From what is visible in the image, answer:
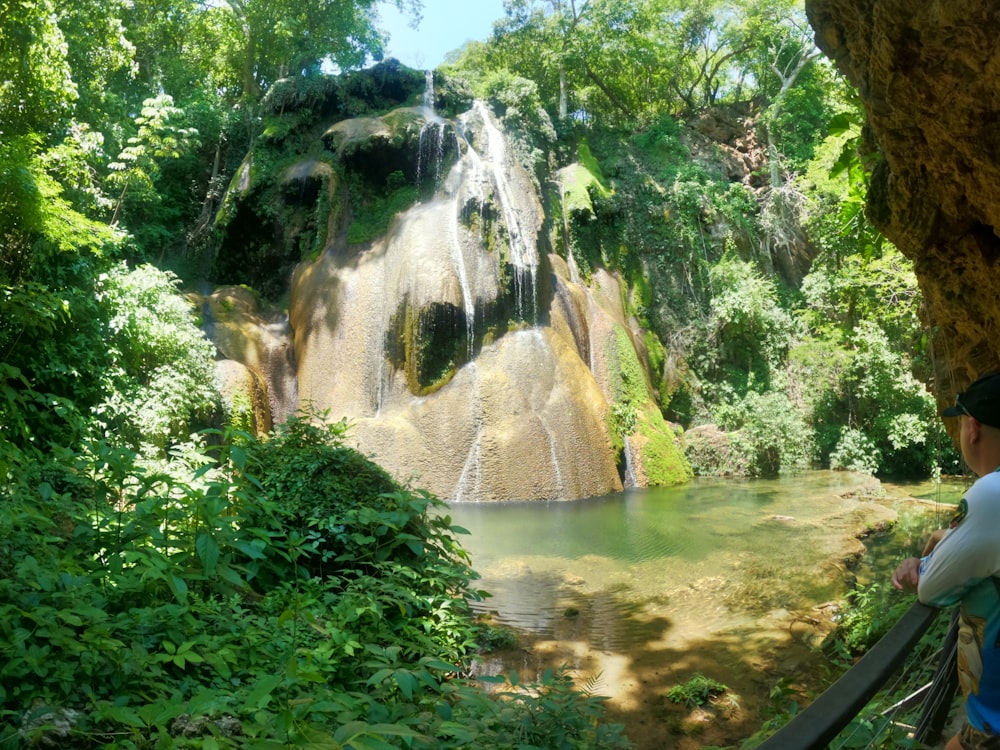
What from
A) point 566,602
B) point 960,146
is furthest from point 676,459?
point 960,146

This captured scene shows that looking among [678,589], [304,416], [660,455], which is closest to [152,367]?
[304,416]

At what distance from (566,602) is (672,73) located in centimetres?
2550

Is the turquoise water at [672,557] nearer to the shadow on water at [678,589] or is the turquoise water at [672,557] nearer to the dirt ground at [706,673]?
the shadow on water at [678,589]

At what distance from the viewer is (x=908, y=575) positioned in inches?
73.7

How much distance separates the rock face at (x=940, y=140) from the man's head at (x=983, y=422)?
1.81 meters

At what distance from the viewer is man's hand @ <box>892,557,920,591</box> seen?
1849 mm

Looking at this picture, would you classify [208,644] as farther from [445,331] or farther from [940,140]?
[445,331]

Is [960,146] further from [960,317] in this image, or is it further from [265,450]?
[265,450]

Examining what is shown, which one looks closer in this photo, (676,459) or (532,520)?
(532,520)

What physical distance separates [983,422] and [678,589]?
6.29m

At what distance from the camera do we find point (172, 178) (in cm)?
2012

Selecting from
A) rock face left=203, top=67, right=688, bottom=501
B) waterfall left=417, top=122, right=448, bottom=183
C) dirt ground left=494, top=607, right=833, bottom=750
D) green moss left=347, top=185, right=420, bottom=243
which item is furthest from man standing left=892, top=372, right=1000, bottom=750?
waterfall left=417, top=122, right=448, bottom=183

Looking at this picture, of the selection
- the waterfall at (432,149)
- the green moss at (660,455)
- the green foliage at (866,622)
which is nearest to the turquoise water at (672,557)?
the green foliage at (866,622)

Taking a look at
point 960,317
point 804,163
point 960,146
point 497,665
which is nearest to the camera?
point 960,146
